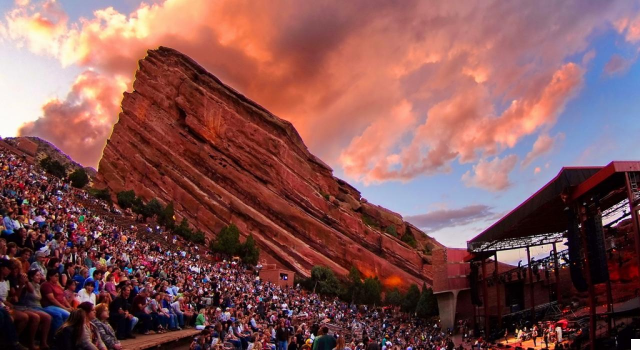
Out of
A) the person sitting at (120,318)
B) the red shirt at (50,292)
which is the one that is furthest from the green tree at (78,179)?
the red shirt at (50,292)

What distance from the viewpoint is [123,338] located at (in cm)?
880

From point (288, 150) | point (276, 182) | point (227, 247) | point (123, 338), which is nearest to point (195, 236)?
point (227, 247)

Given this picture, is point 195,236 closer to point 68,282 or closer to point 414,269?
point 414,269

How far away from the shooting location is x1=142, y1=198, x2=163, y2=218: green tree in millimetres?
49406

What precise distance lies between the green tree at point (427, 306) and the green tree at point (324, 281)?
8.36 meters

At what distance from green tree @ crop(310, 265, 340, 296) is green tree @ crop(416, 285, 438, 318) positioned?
27.4 ft

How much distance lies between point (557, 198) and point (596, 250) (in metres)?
3.67

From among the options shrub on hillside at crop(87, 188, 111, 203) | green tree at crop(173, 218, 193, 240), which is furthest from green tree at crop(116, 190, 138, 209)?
green tree at crop(173, 218, 193, 240)

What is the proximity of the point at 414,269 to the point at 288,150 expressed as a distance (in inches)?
912

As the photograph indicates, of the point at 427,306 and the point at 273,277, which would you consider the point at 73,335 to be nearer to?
the point at 273,277

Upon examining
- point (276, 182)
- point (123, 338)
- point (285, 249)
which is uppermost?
point (276, 182)

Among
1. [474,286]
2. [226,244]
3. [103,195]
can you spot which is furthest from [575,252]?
[103,195]

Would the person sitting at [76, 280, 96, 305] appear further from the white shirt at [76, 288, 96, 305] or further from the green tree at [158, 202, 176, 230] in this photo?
the green tree at [158, 202, 176, 230]

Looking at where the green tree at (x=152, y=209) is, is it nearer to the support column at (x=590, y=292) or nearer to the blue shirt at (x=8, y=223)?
the blue shirt at (x=8, y=223)
